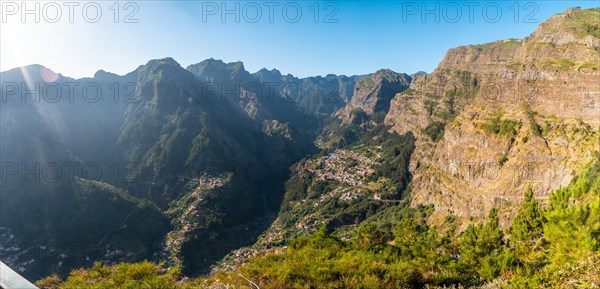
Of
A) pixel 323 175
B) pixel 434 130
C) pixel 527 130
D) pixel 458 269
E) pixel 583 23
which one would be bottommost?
pixel 323 175

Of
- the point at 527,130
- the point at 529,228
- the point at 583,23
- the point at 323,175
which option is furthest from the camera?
the point at 323,175

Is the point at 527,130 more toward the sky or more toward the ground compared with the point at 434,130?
more toward the ground

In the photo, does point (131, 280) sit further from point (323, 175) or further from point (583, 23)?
point (323, 175)

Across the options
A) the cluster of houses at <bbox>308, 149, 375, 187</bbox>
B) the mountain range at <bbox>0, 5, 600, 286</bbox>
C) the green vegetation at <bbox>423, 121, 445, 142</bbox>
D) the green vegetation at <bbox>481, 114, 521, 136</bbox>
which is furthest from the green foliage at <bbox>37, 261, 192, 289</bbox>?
the green vegetation at <bbox>423, 121, 445, 142</bbox>

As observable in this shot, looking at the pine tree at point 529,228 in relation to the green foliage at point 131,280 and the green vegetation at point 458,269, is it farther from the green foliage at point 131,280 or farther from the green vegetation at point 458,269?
the green foliage at point 131,280

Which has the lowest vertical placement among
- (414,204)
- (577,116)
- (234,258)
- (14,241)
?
(234,258)

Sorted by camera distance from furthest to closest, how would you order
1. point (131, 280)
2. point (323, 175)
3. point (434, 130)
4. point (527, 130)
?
point (323, 175), point (434, 130), point (527, 130), point (131, 280)

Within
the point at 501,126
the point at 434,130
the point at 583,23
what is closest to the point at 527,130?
the point at 501,126


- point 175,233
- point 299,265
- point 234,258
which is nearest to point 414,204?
point 234,258

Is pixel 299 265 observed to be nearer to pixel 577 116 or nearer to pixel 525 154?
pixel 525 154
